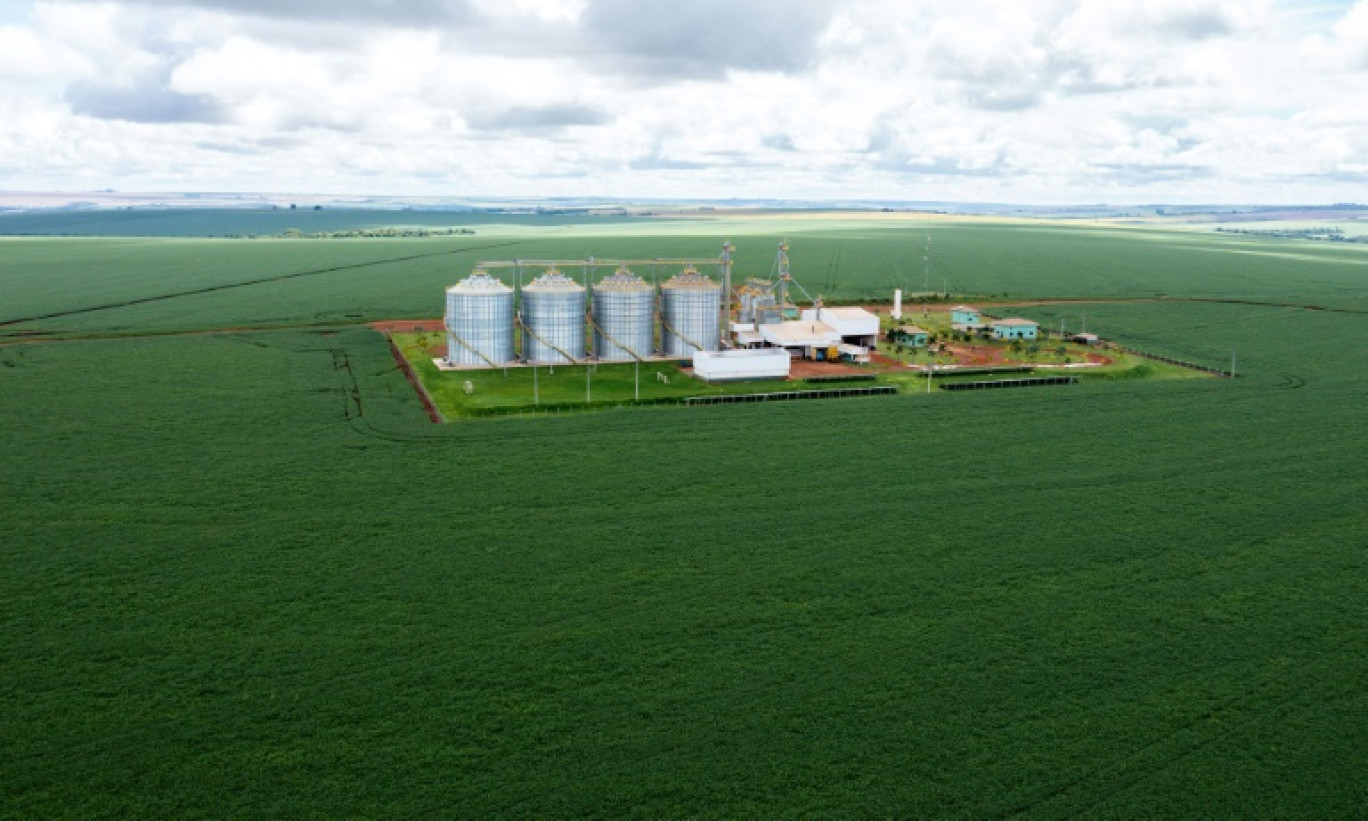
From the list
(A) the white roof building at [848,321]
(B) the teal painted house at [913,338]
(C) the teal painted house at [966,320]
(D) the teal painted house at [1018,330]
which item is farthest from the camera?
(C) the teal painted house at [966,320]

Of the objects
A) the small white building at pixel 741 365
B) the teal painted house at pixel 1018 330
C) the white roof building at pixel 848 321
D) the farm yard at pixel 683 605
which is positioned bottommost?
the farm yard at pixel 683 605

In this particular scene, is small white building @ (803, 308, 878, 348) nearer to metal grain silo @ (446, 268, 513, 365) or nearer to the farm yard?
the farm yard

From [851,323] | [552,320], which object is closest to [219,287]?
[552,320]

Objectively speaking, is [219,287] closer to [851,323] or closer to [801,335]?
[801,335]

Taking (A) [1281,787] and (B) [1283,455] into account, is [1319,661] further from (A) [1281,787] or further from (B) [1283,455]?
(B) [1283,455]

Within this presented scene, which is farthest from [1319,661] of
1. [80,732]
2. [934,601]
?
[80,732]

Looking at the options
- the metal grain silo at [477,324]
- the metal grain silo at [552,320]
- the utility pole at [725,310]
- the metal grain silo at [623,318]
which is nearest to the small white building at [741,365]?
the metal grain silo at [623,318]

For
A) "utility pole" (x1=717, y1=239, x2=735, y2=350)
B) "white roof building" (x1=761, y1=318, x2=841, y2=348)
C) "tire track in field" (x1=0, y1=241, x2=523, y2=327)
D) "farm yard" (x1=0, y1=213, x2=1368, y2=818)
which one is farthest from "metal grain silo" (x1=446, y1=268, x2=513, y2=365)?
"tire track in field" (x1=0, y1=241, x2=523, y2=327)

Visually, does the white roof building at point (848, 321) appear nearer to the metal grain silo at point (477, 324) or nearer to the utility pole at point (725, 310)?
the utility pole at point (725, 310)
